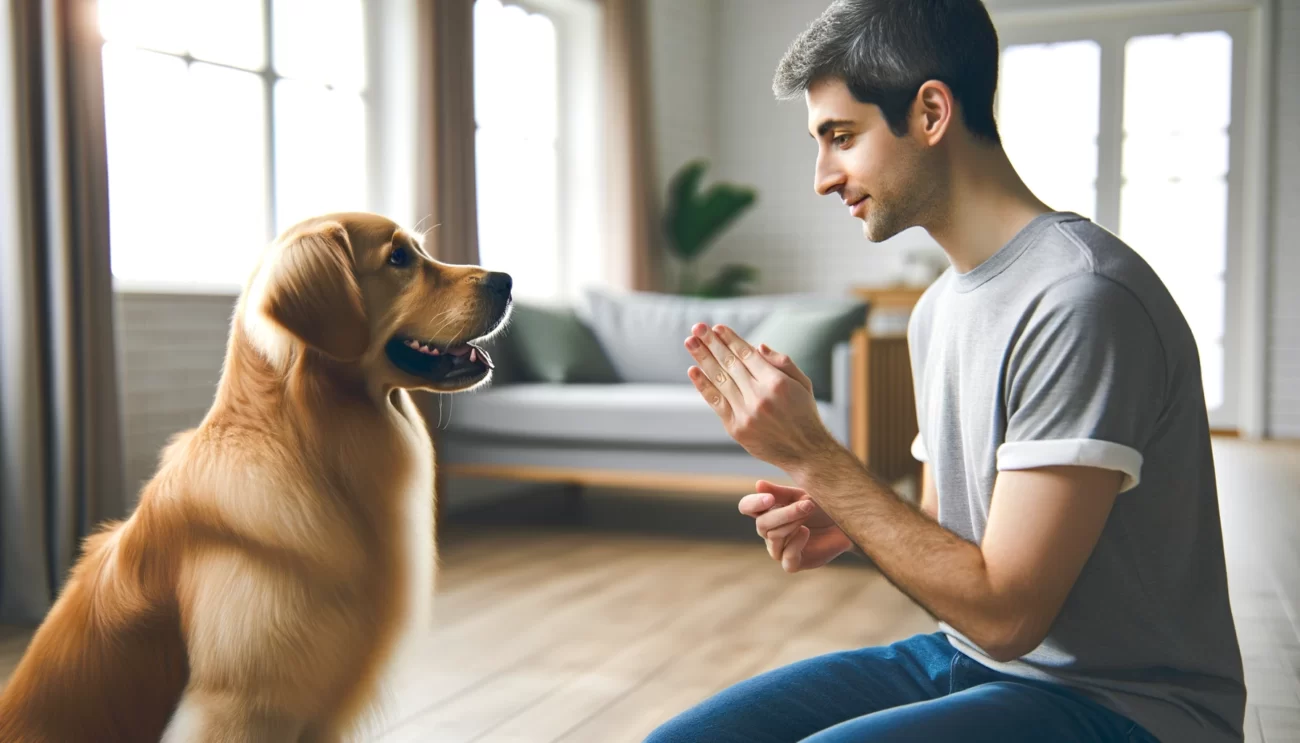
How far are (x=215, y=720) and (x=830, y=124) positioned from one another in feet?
2.99

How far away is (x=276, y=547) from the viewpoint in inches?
47.5

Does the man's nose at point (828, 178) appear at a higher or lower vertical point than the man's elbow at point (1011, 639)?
higher

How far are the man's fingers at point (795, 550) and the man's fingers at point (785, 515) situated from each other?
0.02 metres

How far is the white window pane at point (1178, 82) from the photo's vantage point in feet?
21.3

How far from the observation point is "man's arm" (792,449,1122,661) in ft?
2.79

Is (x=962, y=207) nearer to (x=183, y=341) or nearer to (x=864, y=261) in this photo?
(x=183, y=341)

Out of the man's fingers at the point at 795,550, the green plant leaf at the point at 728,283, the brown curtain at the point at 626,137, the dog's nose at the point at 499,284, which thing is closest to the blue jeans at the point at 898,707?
the man's fingers at the point at 795,550

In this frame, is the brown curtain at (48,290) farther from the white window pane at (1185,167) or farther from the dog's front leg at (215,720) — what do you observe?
the white window pane at (1185,167)

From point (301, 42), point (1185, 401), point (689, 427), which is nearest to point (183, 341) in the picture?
point (301, 42)

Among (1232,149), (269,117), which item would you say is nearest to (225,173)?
(269,117)

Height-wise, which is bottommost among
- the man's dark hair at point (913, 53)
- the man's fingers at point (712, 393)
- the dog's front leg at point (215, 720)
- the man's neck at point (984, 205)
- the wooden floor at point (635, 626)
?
the wooden floor at point (635, 626)

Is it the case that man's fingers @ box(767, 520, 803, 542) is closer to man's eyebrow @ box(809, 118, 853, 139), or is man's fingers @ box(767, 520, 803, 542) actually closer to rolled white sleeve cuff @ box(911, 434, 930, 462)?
rolled white sleeve cuff @ box(911, 434, 930, 462)

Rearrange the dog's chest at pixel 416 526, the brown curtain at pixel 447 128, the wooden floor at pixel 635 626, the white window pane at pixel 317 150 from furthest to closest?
the brown curtain at pixel 447 128, the white window pane at pixel 317 150, the wooden floor at pixel 635 626, the dog's chest at pixel 416 526

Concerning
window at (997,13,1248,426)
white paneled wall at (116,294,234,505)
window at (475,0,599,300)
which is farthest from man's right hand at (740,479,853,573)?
window at (997,13,1248,426)
